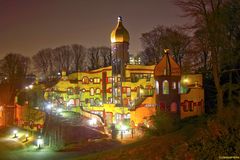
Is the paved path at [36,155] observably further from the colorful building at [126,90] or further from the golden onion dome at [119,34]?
the golden onion dome at [119,34]

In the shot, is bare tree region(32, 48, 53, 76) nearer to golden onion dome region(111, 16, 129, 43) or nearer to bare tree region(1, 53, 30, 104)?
bare tree region(1, 53, 30, 104)

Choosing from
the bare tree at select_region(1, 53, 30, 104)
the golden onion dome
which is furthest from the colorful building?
the bare tree at select_region(1, 53, 30, 104)

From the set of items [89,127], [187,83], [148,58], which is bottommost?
[89,127]

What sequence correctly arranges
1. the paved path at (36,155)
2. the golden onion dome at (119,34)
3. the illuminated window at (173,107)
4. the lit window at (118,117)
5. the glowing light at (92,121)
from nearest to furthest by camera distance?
1. the paved path at (36,155)
2. the illuminated window at (173,107)
3. the glowing light at (92,121)
4. the lit window at (118,117)
5. the golden onion dome at (119,34)

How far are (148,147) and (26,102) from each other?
142 ft

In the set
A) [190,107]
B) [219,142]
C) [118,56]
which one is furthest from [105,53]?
[219,142]

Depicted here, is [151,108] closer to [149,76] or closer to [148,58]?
[149,76]

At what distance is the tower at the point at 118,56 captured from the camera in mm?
52406

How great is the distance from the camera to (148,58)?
69812 mm

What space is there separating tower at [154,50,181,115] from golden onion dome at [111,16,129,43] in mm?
10052

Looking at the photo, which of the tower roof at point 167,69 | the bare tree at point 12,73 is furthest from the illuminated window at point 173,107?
the bare tree at point 12,73

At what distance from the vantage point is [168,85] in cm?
4416

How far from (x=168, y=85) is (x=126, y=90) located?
10.2 meters

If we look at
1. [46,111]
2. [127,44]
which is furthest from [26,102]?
[127,44]
